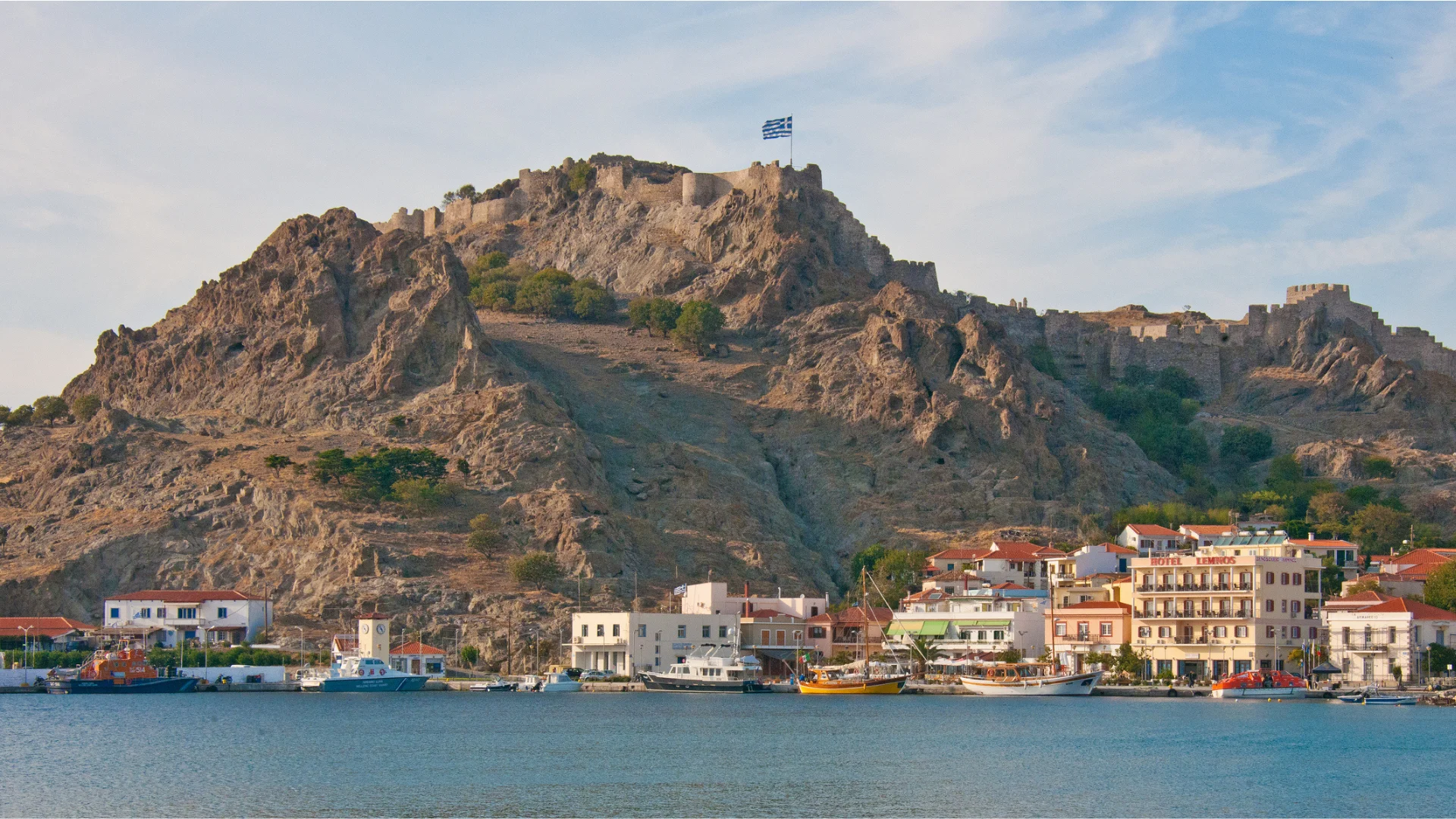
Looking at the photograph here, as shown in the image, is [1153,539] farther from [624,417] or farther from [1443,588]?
[624,417]

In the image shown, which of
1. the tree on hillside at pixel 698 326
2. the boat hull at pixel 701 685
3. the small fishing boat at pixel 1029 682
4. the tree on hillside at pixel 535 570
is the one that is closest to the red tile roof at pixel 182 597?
the tree on hillside at pixel 535 570

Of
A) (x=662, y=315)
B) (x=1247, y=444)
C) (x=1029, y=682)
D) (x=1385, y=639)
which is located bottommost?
(x=1029, y=682)

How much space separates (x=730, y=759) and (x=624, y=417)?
250ft

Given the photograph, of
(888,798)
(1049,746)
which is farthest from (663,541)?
(888,798)

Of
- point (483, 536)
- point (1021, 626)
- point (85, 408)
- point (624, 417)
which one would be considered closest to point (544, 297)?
point (624, 417)

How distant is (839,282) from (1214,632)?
6590cm

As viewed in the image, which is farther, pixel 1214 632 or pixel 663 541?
pixel 663 541

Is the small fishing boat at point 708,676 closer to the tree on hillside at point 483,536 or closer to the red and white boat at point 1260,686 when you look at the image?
the tree on hillside at point 483,536

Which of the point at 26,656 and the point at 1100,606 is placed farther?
the point at 26,656

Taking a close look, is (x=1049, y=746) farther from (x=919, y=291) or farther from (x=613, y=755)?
(x=919, y=291)

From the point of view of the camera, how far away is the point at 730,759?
70125 mm

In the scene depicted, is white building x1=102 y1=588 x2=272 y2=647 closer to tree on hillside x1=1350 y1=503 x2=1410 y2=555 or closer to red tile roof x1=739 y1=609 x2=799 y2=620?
red tile roof x1=739 y1=609 x2=799 y2=620

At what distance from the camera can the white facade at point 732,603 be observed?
116000 millimetres

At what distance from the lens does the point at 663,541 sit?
126 m
